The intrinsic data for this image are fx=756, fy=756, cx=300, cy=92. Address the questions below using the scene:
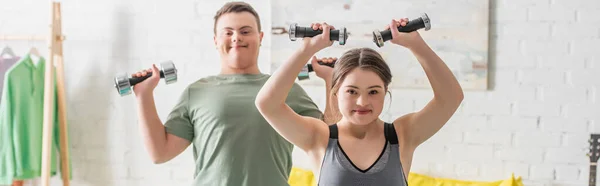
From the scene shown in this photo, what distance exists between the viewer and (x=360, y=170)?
5.43ft

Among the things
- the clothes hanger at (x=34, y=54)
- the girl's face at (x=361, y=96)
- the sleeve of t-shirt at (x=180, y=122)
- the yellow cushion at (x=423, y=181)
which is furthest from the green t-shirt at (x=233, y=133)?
the clothes hanger at (x=34, y=54)

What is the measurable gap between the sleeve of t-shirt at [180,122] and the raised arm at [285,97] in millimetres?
405

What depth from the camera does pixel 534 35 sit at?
332cm

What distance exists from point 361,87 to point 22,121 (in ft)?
7.94

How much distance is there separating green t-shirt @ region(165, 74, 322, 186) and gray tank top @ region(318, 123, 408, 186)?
0.29 metres

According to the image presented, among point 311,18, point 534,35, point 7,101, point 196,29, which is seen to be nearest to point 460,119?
point 534,35

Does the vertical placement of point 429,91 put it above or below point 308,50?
below

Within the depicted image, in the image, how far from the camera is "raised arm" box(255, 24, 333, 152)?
1606 mm

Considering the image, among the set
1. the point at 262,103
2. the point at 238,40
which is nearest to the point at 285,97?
the point at 262,103

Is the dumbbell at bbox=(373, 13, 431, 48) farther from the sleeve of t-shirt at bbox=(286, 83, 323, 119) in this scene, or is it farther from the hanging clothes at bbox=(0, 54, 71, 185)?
the hanging clothes at bbox=(0, 54, 71, 185)

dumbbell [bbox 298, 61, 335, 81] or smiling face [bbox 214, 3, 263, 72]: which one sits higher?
smiling face [bbox 214, 3, 263, 72]

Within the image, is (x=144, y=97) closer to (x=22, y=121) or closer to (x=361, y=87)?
(x=361, y=87)

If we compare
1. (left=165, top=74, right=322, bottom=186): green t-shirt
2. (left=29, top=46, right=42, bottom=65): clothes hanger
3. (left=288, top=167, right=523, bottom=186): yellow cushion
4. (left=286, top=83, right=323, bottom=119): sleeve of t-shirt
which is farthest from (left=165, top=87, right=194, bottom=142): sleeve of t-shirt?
(left=29, top=46, right=42, bottom=65): clothes hanger

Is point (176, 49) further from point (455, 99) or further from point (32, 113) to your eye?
point (455, 99)
